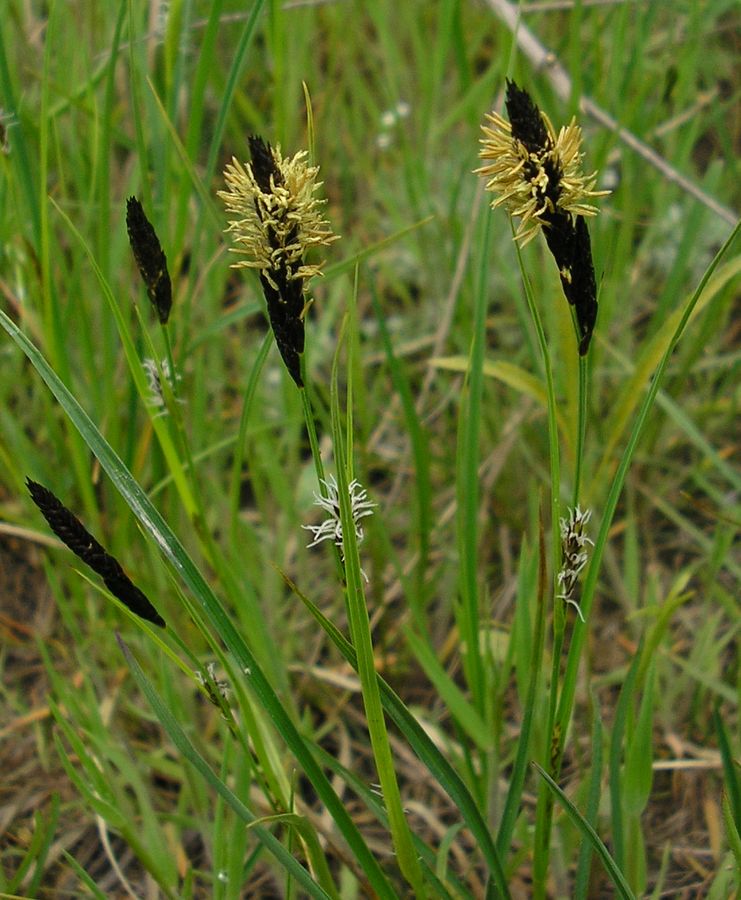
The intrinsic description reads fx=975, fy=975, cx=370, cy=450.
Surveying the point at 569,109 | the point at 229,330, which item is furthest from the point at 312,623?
the point at 569,109

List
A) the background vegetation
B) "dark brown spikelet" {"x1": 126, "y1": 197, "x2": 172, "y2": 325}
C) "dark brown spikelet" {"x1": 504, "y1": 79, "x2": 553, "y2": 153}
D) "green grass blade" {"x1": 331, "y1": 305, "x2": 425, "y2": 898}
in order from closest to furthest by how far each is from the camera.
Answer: "dark brown spikelet" {"x1": 504, "y1": 79, "x2": 553, "y2": 153} < "green grass blade" {"x1": 331, "y1": 305, "x2": 425, "y2": 898} < "dark brown spikelet" {"x1": 126, "y1": 197, "x2": 172, "y2": 325} < the background vegetation

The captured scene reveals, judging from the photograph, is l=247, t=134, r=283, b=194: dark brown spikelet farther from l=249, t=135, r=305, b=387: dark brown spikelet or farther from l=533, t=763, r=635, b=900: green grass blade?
l=533, t=763, r=635, b=900: green grass blade

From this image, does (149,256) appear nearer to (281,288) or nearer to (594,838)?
(281,288)

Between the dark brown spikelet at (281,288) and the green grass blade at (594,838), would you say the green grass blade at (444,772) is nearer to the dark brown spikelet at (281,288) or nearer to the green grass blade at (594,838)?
the green grass blade at (594,838)

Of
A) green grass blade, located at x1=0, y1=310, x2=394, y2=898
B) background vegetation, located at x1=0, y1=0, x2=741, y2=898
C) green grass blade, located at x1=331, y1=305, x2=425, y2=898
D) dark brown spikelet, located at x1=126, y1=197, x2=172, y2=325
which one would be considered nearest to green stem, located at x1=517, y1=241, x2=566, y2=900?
background vegetation, located at x1=0, y1=0, x2=741, y2=898

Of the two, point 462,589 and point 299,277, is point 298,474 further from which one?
point 299,277

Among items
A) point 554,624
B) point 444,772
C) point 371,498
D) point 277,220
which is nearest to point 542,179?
point 277,220
